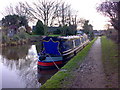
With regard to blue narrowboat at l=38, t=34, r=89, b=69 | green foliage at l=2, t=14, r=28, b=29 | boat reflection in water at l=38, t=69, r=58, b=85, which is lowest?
boat reflection in water at l=38, t=69, r=58, b=85

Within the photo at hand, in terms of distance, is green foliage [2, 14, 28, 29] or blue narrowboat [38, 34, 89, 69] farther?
green foliage [2, 14, 28, 29]

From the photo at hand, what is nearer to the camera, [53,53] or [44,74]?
[44,74]

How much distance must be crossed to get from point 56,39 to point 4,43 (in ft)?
54.0

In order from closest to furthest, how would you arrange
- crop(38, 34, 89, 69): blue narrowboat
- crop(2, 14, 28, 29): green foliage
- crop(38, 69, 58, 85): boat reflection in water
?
crop(38, 69, 58, 85): boat reflection in water → crop(38, 34, 89, 69): blue narrowboat → crop(2, 14, 28, 29): green foliage

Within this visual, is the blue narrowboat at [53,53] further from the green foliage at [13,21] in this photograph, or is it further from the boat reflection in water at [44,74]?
the green foliage at [13,21]

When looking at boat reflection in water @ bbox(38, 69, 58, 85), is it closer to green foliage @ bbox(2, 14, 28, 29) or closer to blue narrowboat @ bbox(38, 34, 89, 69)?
blue narrowboat @ bbox(38, 34, 89, 69)

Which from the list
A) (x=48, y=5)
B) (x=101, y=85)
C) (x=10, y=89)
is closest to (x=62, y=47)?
(x=10, y=89)

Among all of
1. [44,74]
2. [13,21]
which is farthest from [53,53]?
[13,21]

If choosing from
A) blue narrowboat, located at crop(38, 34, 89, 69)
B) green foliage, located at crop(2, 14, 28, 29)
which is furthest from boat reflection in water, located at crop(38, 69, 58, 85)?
green foliage, located at crop(2, 14, 28, 29)

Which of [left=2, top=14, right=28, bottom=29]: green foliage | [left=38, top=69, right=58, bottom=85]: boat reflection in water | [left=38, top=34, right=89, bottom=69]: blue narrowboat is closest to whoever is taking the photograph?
[left=38, top=69, right=58, bottom=85]: boat reflection in water

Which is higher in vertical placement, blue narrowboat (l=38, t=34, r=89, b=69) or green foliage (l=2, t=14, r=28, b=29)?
green foliage (l=2, t=14, r=28, b=29)

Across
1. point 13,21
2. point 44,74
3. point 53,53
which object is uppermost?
point 13,21

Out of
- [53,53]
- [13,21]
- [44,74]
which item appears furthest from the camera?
[13,21]

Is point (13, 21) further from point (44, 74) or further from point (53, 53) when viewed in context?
point (44, 74)
